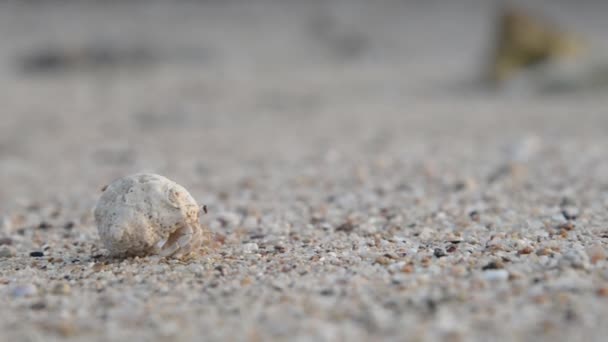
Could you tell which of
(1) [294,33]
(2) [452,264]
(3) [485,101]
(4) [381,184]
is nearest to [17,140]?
(4) [381,184]

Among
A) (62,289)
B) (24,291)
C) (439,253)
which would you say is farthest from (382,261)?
(24,291)

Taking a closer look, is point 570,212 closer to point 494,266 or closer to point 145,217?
point 494,266

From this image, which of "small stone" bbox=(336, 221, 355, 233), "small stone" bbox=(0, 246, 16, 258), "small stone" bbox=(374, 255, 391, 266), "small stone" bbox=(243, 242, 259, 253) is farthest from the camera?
"small stone" bbox=(336, 221, 355, 233)

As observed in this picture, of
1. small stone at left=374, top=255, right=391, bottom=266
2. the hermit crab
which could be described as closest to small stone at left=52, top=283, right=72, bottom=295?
the hermit crab

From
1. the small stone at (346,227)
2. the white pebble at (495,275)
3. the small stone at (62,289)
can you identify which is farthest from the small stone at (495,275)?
the small stone at (62,289)

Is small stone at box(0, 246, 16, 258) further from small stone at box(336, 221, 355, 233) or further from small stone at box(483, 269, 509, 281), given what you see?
small stone at box(483, 269, 509, 281)
